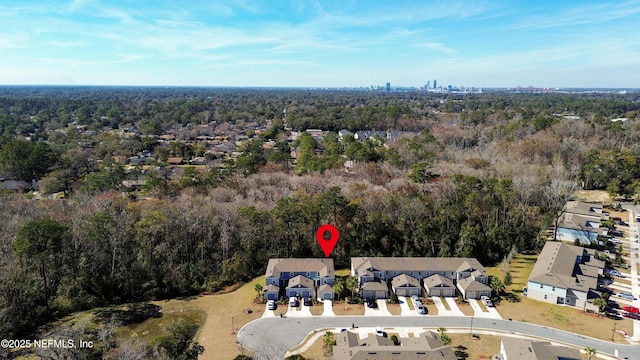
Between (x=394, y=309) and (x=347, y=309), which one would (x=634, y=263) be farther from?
(x=347, y=309)

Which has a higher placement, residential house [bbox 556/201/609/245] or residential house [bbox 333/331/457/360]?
residential house [bbox 556/201/609/245]

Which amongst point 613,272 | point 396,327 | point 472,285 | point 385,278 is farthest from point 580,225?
point 396,327

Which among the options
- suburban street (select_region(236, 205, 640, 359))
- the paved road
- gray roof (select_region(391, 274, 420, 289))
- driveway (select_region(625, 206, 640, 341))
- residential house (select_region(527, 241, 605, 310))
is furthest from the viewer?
gray roof (select_region(391, 274, 420, 289))

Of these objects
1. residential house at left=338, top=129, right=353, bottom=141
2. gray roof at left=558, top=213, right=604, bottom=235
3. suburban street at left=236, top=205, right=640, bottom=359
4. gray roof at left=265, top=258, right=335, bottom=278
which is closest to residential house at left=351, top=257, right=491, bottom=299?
suburban street at left=236, top=205, right=640, bottom=359

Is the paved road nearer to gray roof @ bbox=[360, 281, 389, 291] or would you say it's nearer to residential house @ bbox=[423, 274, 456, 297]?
gray roof @ bbox=[360, 281, 389, 291]

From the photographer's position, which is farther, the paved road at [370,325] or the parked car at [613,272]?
the parked car at [613,272]

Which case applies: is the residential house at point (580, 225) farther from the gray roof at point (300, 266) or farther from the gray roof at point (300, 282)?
the gray roof at point (300, 282)

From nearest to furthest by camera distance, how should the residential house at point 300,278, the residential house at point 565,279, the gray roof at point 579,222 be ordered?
the residential house at point 565,279, the residential house at point 300,278, the gray roof at point 579,222

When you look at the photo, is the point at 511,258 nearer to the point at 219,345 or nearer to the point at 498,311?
the point at 498,311

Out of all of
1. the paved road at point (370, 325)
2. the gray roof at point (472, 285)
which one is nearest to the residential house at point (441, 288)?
the gray roof at point (472, 285)
